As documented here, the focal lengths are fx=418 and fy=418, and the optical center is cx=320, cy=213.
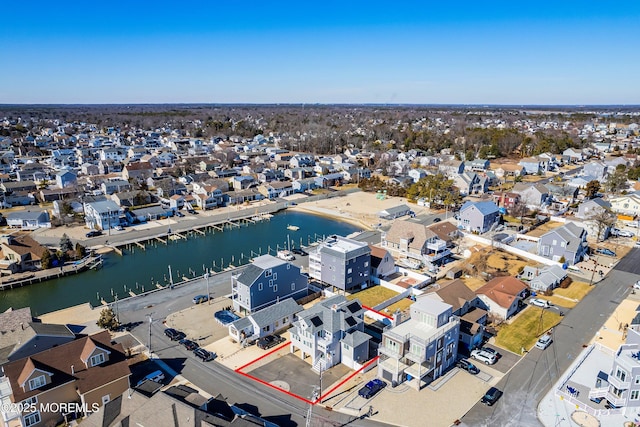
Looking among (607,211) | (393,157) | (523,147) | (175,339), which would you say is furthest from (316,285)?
(523,147)

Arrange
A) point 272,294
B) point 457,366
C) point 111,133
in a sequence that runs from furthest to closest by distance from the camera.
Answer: point 111,133, point 272,294, point 457,366

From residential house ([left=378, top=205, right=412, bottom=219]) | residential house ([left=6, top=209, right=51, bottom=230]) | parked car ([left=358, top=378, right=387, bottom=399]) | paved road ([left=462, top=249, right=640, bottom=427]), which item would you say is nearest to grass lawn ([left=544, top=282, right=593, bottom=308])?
paved road ([left=462, top=249, right=640, bottom=427])

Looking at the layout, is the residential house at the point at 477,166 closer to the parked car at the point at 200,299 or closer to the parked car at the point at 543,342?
the parked car at the point at 543,342

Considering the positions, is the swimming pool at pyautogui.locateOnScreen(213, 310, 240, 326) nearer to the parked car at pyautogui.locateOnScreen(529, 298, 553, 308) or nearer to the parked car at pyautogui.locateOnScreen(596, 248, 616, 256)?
the parked car at pyautogui.locateOnScreen(529, 298, 553, 308)

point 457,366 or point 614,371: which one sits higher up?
point 614,371

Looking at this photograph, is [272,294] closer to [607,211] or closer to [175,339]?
[175,339]

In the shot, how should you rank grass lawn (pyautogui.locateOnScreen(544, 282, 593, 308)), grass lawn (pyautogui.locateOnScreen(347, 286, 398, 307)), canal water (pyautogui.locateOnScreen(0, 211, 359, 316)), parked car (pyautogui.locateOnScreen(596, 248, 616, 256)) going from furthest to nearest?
parked car (pyautogui.locateOnScreen(596, 248, 616, 256)) < canal water (pyautogui.locateOnScreen(0, 211, 359, 316)) < grass lawn (pyautogui.locateOnScreen(347, 286, 398, 307)) < grass lawn (pyautogui.locateOnScreen(544, 282, 593, 308))

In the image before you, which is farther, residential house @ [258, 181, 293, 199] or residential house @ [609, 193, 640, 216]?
residential house @ [258, 181, 293, 199]
